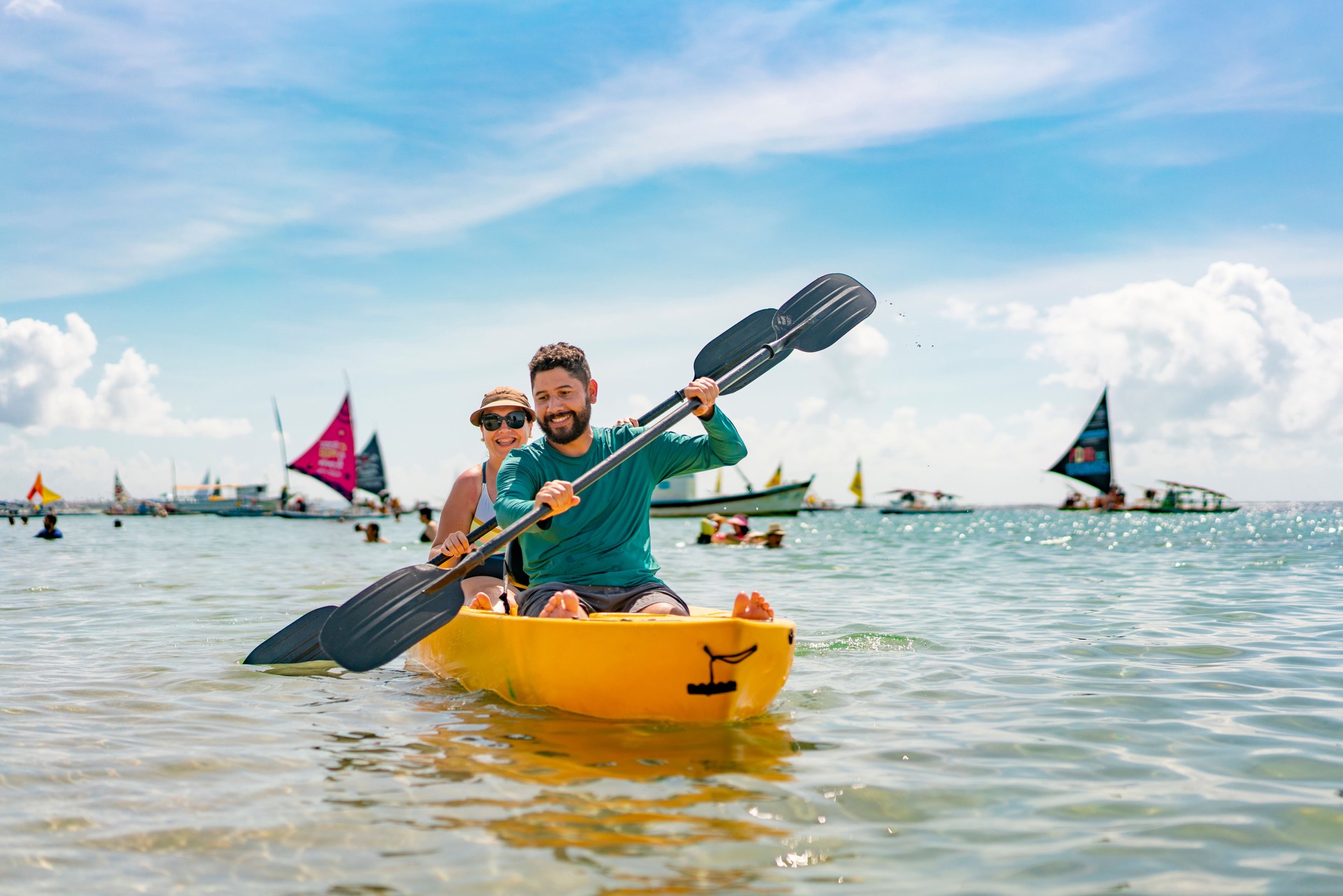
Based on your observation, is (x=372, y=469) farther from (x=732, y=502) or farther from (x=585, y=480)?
(x=585, y=480)

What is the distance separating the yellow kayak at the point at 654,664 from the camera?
3854 mm

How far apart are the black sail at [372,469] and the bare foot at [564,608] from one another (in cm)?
5474

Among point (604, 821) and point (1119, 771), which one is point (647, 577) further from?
point (1119, 771)

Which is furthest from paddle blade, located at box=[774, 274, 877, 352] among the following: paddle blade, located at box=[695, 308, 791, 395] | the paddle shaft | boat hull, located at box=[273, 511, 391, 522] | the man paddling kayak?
boat hull, located at box=[273, 511, 391, 522]

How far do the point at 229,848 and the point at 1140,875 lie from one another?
2572 mm

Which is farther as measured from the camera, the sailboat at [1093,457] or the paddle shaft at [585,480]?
the sailboat at [1093,457]

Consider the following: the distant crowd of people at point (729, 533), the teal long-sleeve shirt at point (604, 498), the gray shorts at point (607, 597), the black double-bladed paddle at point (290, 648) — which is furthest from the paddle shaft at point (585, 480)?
the distant crowd of people at point (729, 533)

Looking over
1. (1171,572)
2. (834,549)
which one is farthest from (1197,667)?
(834,549)

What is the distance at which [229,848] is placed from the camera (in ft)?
9.20

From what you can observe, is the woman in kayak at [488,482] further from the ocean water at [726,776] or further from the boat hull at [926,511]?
the boat hull at [926,511]

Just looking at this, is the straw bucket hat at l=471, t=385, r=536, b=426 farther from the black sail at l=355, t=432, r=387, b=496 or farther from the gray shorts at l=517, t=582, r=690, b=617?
the black sail at l=355, t=432, r=387, b=496

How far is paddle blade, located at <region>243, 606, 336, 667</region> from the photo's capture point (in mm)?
6184

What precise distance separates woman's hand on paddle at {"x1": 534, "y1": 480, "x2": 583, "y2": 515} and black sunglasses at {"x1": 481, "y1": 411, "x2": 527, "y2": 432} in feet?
5.66

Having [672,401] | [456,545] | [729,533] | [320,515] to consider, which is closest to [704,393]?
[672,401]
